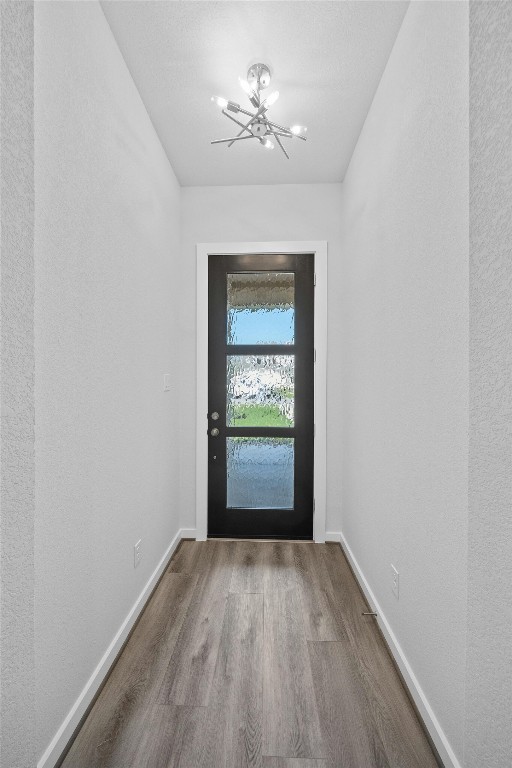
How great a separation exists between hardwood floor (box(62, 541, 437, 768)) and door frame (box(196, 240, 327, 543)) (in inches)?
27.6

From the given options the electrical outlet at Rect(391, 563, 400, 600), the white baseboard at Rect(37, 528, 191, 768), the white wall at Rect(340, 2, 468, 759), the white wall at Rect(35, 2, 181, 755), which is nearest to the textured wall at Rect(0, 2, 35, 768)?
the white wall at Rect(35, 2, 181, 755)

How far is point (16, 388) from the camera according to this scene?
93 cm

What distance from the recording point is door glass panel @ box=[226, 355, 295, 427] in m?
3.16

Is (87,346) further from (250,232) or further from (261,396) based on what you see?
(250,232)

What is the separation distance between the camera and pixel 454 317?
4.06 ft

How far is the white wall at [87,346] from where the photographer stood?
126 cm

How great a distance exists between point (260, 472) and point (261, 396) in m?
0.58

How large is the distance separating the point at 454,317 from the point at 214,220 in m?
2.36

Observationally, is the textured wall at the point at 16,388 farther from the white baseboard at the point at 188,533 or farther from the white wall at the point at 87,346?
the white baseboard at the point at 188,533

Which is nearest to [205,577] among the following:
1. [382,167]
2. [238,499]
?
[238,499]

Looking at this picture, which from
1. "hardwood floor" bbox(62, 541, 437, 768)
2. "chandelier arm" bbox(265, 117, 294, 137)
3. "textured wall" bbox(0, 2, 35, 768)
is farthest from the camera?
"chandelier arm" bbox(265, 117, 294, 137)

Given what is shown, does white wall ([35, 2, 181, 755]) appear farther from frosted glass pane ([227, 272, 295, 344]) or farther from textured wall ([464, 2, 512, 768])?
textured wall ([464, 2, 512, 768])

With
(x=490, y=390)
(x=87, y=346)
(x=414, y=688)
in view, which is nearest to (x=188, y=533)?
(x=414, y=688)

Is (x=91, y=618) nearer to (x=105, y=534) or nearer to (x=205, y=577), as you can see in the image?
(x=105, y=534)
